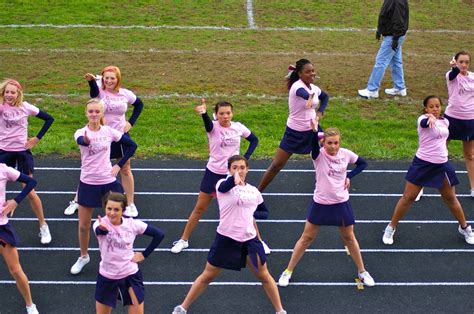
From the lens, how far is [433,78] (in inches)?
613

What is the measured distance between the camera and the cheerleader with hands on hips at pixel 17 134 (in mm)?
8625

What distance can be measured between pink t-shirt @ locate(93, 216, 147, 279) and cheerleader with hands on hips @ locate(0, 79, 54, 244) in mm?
2383

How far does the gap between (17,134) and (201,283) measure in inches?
123

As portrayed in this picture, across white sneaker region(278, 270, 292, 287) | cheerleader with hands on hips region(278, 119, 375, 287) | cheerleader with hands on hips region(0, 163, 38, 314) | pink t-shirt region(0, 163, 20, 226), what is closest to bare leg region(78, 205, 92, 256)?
cheerleader with hands on hips region(0, 163, 38, 314)

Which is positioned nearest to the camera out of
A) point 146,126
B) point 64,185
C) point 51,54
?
point 64,185

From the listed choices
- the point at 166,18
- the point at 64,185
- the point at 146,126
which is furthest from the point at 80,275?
the point at 166,18

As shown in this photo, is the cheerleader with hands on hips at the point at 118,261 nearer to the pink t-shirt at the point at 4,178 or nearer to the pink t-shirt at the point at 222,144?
the pink t-shirt at the point at 4,178

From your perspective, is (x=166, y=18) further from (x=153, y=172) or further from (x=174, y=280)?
(x=174, y=280)

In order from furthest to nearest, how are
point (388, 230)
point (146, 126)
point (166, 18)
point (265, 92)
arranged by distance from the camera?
point (166, 18), point (265, 92), point (146, 126), point (388, 230)

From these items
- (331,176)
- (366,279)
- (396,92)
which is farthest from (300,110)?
(396,92)

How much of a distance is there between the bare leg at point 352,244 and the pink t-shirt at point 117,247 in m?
2.26

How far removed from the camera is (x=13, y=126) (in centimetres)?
872

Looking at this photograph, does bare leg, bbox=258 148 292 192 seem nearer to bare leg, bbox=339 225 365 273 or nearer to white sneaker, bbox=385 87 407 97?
bare leg, bbox=339 225 365 273

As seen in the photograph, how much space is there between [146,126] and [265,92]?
9.20ft
